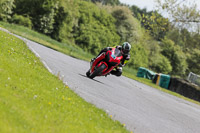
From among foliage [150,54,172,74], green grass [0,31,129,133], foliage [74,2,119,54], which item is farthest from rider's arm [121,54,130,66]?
foliage [150,54,172,74]

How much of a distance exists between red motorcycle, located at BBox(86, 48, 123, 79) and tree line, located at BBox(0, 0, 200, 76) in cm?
1564

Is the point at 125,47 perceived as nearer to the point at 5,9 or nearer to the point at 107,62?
the point at 107,62

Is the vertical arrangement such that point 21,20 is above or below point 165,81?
above

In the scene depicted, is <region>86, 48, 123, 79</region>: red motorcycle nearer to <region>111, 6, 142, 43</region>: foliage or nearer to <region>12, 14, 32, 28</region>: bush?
<region>12, 14, 32, 28</region>: bush

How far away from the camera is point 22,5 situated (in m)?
41.1

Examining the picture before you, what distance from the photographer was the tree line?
36.9m

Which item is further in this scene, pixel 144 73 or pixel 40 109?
pixel 144 73

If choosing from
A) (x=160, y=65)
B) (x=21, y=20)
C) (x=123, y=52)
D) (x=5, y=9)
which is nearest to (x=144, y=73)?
(x=21, y=20)

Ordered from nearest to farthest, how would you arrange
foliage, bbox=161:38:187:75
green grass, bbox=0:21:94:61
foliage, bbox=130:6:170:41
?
foliage, bbox=130:6:170:41 → green grass, bbox=0:21:94:61 → foliage, bbox=161:38:187:75

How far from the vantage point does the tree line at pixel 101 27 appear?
36869 mm

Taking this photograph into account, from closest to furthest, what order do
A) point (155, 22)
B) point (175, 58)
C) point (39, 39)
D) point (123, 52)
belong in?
point (123, 52) < point (155, 22) < point (39, 39) < point (175, 58)

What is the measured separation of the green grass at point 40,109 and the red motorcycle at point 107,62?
4521 millimetres

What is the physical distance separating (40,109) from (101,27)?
45.4m

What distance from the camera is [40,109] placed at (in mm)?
5605
